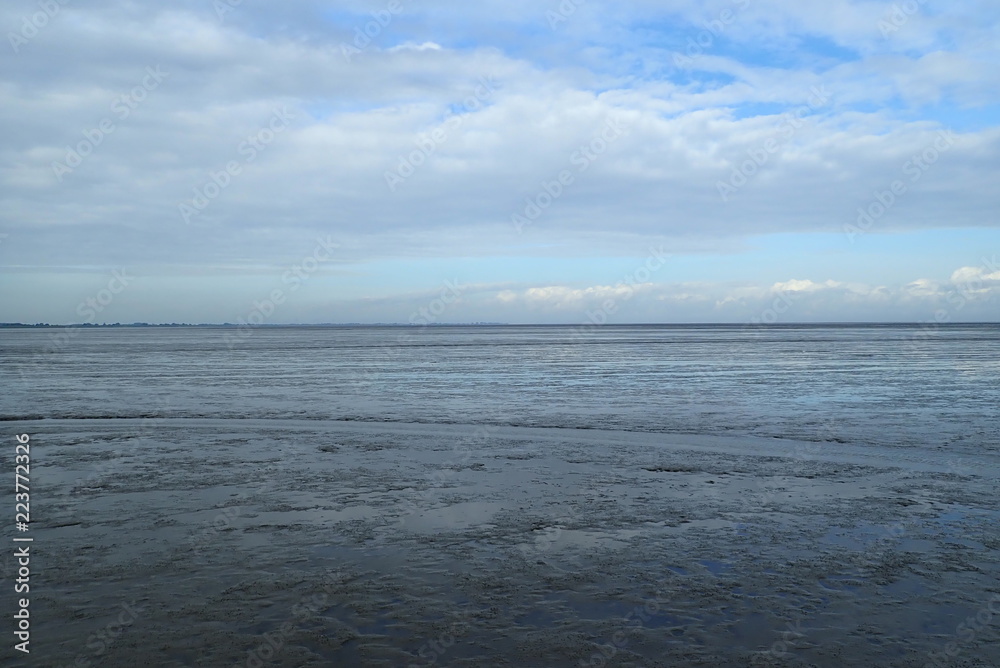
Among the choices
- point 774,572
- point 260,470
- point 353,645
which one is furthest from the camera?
point 260,470

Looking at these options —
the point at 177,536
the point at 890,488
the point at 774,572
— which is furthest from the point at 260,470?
the point at 890,488

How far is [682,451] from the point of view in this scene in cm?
1683

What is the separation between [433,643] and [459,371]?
38.1m

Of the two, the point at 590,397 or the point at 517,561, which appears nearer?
the point at 517,561

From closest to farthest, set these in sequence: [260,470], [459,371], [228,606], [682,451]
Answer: [228,606] < [260,470] < [682,451] < [459,371]

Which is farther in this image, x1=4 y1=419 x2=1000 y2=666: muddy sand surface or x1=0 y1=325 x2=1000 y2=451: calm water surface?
x1=0 y1=325 x2=1000 y2=451: calm water surface

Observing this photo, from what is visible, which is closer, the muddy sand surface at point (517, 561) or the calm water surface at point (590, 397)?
the muddy sand surface at point (517, 561)

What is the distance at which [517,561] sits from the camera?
8906 mm

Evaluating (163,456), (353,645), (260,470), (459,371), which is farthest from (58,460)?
(459,371)

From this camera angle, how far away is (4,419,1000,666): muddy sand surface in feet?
21.7

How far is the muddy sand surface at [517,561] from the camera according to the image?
661 centimetres

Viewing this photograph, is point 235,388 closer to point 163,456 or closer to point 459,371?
point 459,371

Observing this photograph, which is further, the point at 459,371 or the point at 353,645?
the point at 459,371

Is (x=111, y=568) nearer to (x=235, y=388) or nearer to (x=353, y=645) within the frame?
(x=353, y=645)
